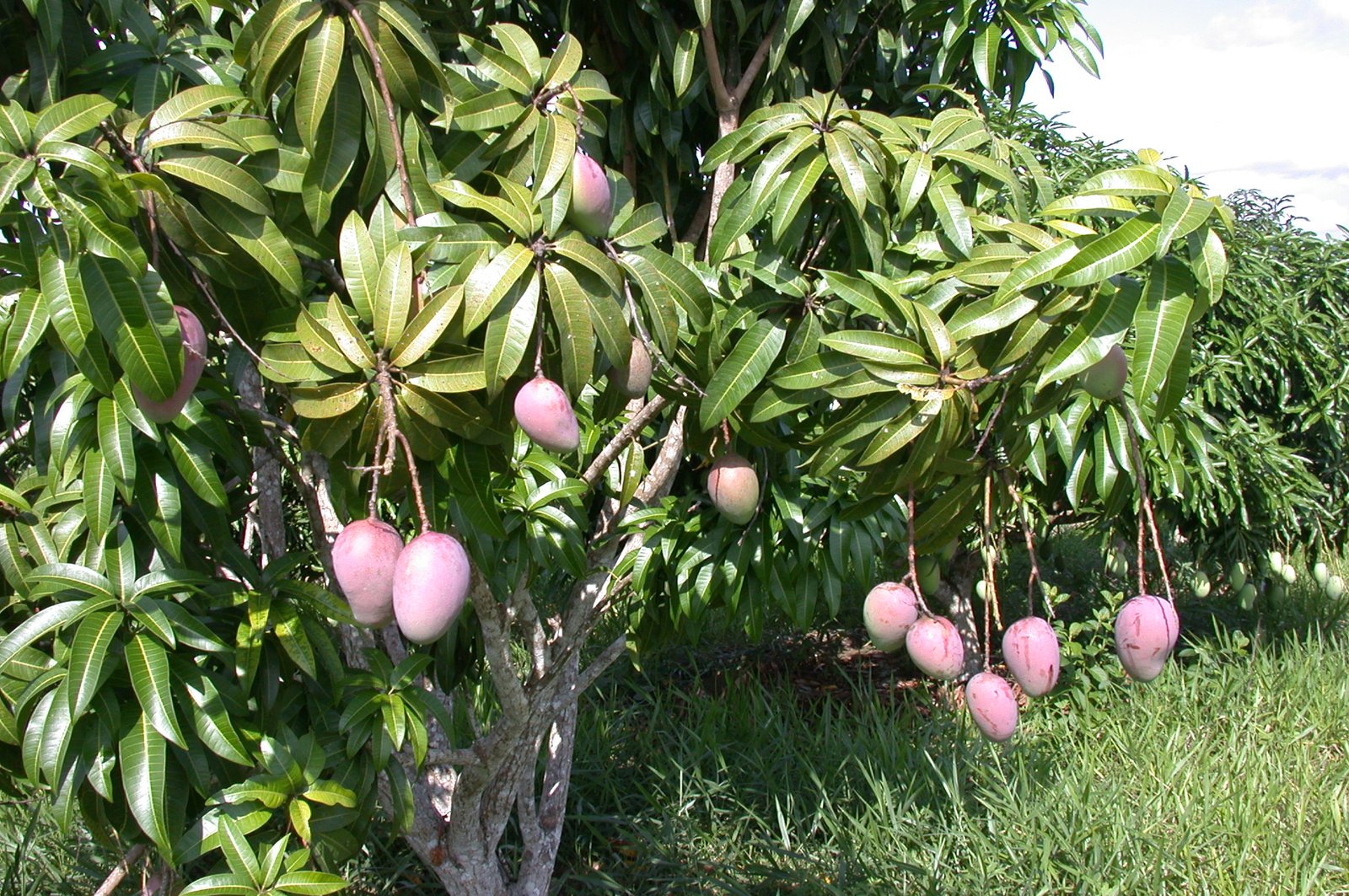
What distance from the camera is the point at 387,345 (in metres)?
1.05

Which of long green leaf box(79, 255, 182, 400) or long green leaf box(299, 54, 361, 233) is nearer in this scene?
long green leaf box(79, 255, 182, 400)

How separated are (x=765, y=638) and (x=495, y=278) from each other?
13.0 ft

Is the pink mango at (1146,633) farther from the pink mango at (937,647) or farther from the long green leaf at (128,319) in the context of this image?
the long green leaf at (128,319)

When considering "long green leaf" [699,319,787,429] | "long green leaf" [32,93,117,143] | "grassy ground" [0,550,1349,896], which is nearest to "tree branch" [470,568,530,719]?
"long green leaf" [699,319,787,429]

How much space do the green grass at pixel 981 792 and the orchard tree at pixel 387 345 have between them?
1.19m

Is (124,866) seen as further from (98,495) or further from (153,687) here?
(98,495)

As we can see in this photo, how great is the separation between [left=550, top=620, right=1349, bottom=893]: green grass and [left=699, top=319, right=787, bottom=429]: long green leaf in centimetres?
159

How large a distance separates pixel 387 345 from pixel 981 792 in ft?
7.98

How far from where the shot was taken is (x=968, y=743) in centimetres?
332

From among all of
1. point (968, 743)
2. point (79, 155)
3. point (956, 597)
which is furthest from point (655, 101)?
point (956, 597)

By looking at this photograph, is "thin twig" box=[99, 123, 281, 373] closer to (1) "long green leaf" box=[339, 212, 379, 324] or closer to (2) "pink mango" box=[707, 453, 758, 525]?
(1) "long green leaf" box=[339, 212, 379, 324]

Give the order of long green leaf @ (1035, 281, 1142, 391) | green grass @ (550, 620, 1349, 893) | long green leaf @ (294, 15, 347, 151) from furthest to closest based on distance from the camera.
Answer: green grass @ (550, 620, 1349, 893) → long green leaf @ (294, 15, 347, 151) → long green leaf @ (1035, 281, 1142, 391)

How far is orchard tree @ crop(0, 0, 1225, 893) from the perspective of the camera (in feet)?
3.36

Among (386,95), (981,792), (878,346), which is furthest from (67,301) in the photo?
(981,792)
